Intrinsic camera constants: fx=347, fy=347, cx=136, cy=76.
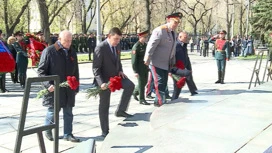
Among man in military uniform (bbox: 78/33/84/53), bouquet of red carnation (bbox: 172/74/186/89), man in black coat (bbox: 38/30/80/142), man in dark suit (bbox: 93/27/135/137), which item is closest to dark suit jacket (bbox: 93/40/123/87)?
man in dark suit (bbox: 93/27/135/137)

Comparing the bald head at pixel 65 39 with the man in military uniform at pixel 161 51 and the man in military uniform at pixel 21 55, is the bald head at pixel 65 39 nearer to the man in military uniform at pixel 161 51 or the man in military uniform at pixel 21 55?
the man in military uniform at pixel 161 51

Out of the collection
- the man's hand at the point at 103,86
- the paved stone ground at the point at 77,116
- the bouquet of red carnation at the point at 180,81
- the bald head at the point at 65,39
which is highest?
the bald head at the point at 65,39

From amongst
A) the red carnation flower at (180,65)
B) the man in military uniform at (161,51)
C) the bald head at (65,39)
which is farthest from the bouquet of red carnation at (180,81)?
the bald head at (65,39)

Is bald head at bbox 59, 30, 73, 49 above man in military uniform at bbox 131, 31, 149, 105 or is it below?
above

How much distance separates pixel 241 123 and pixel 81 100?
192 inches

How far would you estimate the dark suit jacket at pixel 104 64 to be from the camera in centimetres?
548

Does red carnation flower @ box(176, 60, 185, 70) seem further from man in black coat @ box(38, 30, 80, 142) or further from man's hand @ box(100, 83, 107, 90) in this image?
man in black coat @ box(38, 30, 80, 142)

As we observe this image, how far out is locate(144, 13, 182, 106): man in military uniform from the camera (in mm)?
6969

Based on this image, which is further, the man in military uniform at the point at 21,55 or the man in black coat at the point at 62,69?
the man in military uniform at the point at 21,55

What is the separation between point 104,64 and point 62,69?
68 cm

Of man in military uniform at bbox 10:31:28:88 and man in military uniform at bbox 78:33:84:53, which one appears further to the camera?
man in military uniform at bbox 78:33:84:53

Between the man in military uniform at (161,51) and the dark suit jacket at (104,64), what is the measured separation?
142 centimetres

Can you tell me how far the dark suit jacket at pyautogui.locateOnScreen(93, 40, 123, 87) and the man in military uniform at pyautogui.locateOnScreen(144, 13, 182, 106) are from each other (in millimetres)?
1422

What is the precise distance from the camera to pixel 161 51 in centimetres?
711
